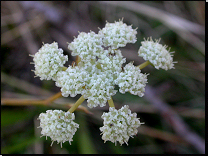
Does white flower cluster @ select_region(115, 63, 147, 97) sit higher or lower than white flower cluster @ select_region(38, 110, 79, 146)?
higher

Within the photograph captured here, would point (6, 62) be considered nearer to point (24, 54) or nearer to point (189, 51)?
point (24, 54)

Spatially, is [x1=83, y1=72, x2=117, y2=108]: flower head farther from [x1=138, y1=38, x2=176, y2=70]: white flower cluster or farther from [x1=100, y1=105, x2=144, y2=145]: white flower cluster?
[x1=138, y1=38, x2=176, y2=70]: white flower cluster

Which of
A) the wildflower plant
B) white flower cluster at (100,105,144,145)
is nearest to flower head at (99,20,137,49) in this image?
the wildflower plant

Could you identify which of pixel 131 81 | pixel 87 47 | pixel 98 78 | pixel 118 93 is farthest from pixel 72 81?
pixel 118 93

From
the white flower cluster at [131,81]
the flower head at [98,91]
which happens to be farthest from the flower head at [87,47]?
the white flower cluster at [131,81]

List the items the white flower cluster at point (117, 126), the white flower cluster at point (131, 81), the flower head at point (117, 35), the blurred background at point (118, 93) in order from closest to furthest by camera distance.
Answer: the white flower cluster at point (117, 126) < the white flower cluster at point (131, 81) < the flower head at point (117, 35) < the blurred background at point (118, 93)

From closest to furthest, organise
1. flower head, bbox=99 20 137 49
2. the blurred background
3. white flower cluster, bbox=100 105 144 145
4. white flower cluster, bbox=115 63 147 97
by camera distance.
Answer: white flower cluster, bbox=100 105 144 145 < white flower cluster, bbox=115 63 147 97 < flower head, bbox=99 20 137 49 < the blurred background

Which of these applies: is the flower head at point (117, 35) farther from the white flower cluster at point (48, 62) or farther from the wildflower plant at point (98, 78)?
the white flower cluster at point (48, 62)
